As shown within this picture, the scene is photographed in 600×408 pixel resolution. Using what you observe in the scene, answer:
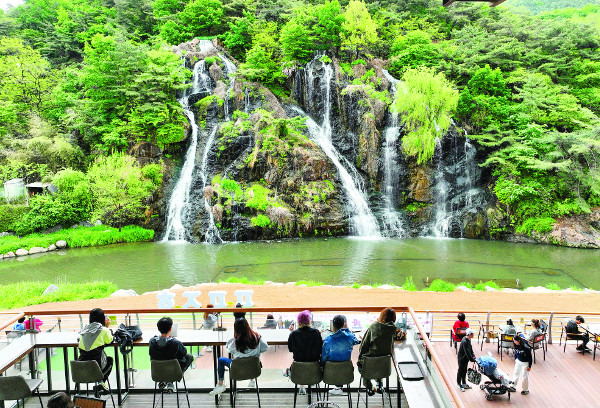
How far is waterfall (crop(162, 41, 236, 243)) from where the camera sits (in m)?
24.0

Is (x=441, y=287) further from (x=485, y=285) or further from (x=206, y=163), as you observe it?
(x=206, y=163)

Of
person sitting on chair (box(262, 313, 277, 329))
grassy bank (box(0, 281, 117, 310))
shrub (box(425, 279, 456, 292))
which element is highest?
person sitting on chair (box(262, 313, 277, 329))

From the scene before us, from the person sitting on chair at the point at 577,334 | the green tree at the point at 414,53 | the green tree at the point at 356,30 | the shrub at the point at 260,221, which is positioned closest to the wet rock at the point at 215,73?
the green tree at the point at 356,30

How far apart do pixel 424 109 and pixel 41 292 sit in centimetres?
2212

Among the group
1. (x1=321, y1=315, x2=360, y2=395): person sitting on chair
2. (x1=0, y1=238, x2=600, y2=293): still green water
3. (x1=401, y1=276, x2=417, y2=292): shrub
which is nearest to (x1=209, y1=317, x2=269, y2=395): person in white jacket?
(x1=321, y1=315, x2=360, y2=395): person sitting on chair

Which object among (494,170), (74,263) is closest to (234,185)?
(74,263)

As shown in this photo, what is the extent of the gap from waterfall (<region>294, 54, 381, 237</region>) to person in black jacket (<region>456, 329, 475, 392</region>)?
17.9 m

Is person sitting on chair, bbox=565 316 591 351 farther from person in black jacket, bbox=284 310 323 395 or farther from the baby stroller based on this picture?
person in black jacket, bbox=284 310 323 395

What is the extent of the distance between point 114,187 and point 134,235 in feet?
10.5

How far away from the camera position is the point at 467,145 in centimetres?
2603

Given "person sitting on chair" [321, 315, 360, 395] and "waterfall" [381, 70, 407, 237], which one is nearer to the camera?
"person sitting on chair" [321, 315, 360, 395]

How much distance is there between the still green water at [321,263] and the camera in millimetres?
16000

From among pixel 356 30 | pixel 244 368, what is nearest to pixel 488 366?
pixel 244 368

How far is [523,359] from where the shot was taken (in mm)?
6141
